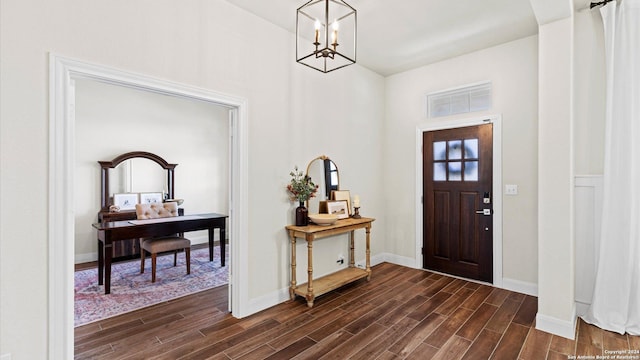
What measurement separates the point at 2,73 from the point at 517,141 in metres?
4.54

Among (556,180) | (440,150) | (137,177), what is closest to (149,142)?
(137,177)

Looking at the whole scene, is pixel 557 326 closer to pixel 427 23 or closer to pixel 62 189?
pixel 427 23

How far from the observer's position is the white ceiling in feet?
9.29

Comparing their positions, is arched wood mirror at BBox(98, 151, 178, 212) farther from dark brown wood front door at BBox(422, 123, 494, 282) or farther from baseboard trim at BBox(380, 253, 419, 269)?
dark brown wood front door at BBox(422, 123, 494, 282)

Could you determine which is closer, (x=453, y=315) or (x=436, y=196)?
(x=453, y=315)

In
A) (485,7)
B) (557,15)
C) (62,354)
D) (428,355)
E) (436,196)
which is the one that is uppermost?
(485,7)

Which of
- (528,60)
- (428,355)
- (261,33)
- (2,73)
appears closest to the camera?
(2,73)

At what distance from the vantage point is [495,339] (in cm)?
250

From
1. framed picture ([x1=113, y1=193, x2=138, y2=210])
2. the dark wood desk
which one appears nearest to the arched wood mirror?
framed picture ([x1=113, y1=193, x2=138, y2=210])

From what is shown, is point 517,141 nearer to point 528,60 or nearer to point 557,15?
point 528,60

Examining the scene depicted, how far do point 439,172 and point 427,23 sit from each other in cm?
193

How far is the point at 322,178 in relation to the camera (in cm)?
378

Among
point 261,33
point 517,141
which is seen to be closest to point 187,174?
point 261,33

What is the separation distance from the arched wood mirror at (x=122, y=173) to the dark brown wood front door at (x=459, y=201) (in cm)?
452
